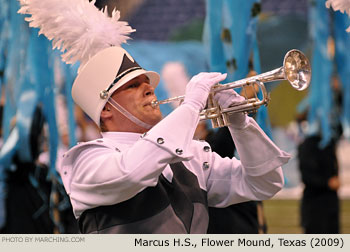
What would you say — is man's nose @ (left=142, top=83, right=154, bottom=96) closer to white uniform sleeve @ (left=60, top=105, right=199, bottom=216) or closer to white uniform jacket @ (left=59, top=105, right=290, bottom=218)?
white uniform jacket @ (left=59, top=105, right=290, bottom=218)

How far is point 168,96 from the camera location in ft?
12.3

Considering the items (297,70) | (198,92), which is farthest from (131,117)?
(297,70)

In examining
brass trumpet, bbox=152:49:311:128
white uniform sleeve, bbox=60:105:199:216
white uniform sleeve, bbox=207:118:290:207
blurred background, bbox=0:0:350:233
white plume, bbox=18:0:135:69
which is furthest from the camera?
blurred background, bbox=0:0:350:233

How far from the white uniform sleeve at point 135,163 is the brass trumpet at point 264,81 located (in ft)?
0.64

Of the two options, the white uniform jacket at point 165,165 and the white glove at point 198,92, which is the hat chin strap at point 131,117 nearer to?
the white uniform jacket at point 165,165

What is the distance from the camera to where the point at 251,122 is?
260cm

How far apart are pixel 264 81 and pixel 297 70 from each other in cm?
13

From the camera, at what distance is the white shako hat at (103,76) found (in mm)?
2650

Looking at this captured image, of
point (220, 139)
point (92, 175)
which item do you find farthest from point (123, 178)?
point (220, 139)

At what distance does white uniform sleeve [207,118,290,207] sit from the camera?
2.61 metres

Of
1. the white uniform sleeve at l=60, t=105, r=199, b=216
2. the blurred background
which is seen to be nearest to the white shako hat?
the white uniform sleeve at l=60, t=105, r=199, b=216

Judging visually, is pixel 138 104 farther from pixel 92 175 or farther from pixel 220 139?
pixel 220 139

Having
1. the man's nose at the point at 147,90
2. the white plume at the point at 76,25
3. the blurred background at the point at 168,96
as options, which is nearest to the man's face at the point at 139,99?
the man's nose at the point at 147,90

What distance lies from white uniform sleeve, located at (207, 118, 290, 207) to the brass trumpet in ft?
0.28
